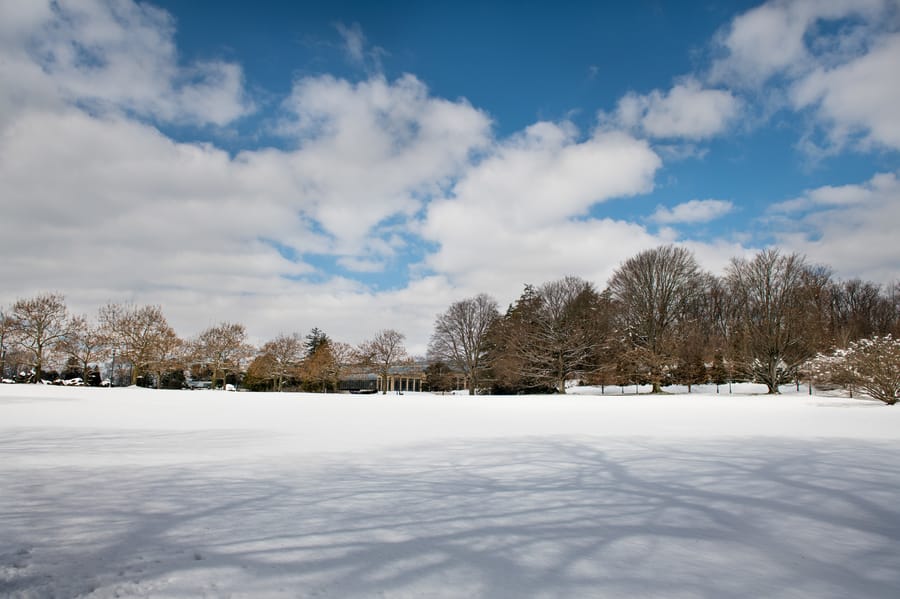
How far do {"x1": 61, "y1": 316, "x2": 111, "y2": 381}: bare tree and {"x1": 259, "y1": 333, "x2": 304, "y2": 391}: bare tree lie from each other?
17119 millimetres

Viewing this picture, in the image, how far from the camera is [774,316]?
3844 cm

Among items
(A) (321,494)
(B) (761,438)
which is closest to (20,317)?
(A) (321,494)

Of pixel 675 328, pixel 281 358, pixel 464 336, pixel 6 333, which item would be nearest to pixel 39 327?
pixel 6 333

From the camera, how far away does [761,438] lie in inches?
432

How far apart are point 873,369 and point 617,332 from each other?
2221 centimetres

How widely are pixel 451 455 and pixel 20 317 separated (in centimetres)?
5177

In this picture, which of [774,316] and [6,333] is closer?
[774,316]

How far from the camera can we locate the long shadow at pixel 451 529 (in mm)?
3119

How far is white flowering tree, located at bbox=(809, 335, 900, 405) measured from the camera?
66.4 ft

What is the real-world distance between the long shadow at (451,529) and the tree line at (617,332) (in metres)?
34.1

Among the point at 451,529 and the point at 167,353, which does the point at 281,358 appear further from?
the point at 451,529

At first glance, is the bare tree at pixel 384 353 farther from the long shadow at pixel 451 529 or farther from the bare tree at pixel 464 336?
the long shadow at pixel 451 529

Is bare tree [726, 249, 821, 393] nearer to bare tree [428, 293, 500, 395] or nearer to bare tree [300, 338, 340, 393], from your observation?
bare tree [428, 293, 500, 395]

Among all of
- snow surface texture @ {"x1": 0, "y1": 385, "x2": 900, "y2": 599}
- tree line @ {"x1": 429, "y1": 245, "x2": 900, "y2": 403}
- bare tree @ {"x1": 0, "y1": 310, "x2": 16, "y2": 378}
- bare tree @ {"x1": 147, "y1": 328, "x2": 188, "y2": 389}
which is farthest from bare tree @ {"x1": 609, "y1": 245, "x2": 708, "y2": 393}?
bare tree @ {"x1": 0, "y1": 310, "x2": 16, "y2": 378}
